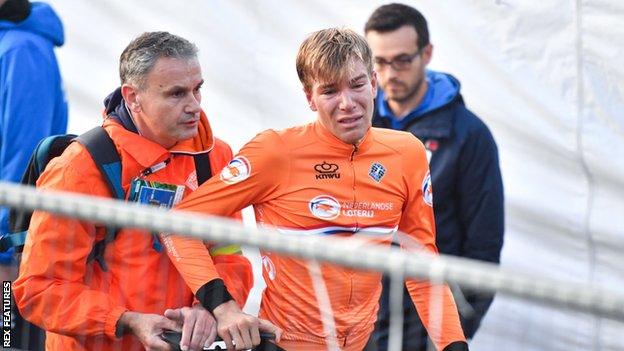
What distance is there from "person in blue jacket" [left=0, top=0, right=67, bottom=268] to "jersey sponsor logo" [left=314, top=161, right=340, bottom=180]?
1.21m

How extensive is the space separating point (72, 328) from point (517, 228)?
246cm

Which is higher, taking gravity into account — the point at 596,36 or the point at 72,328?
the point at 596,36

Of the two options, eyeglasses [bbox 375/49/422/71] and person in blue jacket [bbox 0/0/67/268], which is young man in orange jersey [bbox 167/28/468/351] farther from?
eyeglasses [bbox 375/49/422/71]

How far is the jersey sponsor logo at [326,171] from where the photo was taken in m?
3.58

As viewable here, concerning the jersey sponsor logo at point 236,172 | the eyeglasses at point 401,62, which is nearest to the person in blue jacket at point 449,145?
the eyeglasses at point 401,62

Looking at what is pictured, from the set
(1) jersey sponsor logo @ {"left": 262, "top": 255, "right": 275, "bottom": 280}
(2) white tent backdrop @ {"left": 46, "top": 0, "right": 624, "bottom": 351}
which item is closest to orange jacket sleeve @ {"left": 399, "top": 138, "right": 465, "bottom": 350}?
(1) jersey sponsor logo @ {"left": 262, "top": 255, "right": 275, "bottom": 280}

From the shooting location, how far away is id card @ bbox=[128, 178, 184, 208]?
11.5 ft

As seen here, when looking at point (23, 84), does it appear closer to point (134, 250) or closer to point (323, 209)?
point (134, 250)

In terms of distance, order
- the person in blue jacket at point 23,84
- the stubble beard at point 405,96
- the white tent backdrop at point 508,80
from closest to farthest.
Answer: the person in blue jacket at point 23,84 → the stubble beard at point 405,96 → the white tent backdrop at point 508,80


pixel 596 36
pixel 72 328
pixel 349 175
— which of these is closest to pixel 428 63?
pixel 596 36

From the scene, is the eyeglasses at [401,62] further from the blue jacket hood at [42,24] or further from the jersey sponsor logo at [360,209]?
the jersey sponsor logo at [360,209]

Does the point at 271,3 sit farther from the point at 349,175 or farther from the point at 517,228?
the point at 349,175

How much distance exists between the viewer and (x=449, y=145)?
4.82 metres

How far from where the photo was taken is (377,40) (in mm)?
4992
